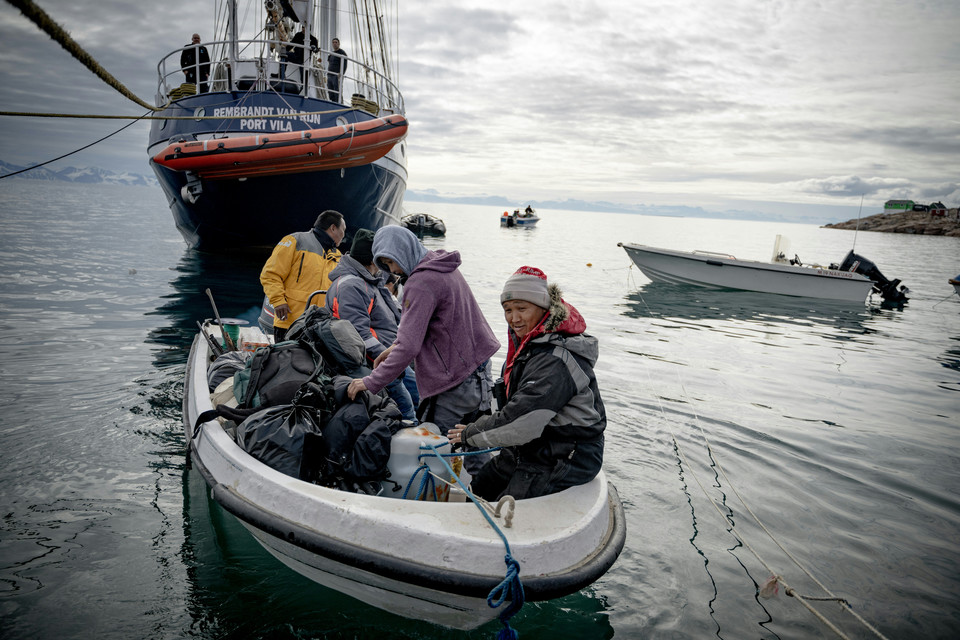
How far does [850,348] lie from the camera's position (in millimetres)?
11977

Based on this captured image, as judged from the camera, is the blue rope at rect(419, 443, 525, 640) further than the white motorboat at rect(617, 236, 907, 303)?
No

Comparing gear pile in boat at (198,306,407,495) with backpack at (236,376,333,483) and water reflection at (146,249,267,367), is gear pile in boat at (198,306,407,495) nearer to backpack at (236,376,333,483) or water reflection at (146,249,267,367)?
backpack at (236,376,333,483)

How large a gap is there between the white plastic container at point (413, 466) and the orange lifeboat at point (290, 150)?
31.4 feet

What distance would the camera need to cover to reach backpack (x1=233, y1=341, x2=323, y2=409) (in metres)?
3.49

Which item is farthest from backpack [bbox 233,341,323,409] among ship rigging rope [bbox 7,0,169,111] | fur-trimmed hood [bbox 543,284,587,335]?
ship rigging rope [bbox 7,0,169,111]

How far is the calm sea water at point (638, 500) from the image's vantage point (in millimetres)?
3281

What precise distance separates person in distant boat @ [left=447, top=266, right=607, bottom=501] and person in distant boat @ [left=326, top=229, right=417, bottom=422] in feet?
4.85

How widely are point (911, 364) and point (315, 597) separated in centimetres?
1231

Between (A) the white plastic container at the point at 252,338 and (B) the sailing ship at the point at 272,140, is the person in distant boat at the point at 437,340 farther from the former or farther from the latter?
(B) the sailing ship at the point at 272,140

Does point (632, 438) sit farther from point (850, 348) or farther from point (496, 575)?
point (850, 348)

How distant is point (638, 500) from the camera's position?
483 centimetres

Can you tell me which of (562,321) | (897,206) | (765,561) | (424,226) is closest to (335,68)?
(562,321)

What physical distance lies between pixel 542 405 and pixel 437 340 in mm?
936

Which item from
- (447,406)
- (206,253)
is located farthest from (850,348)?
(206,253)
